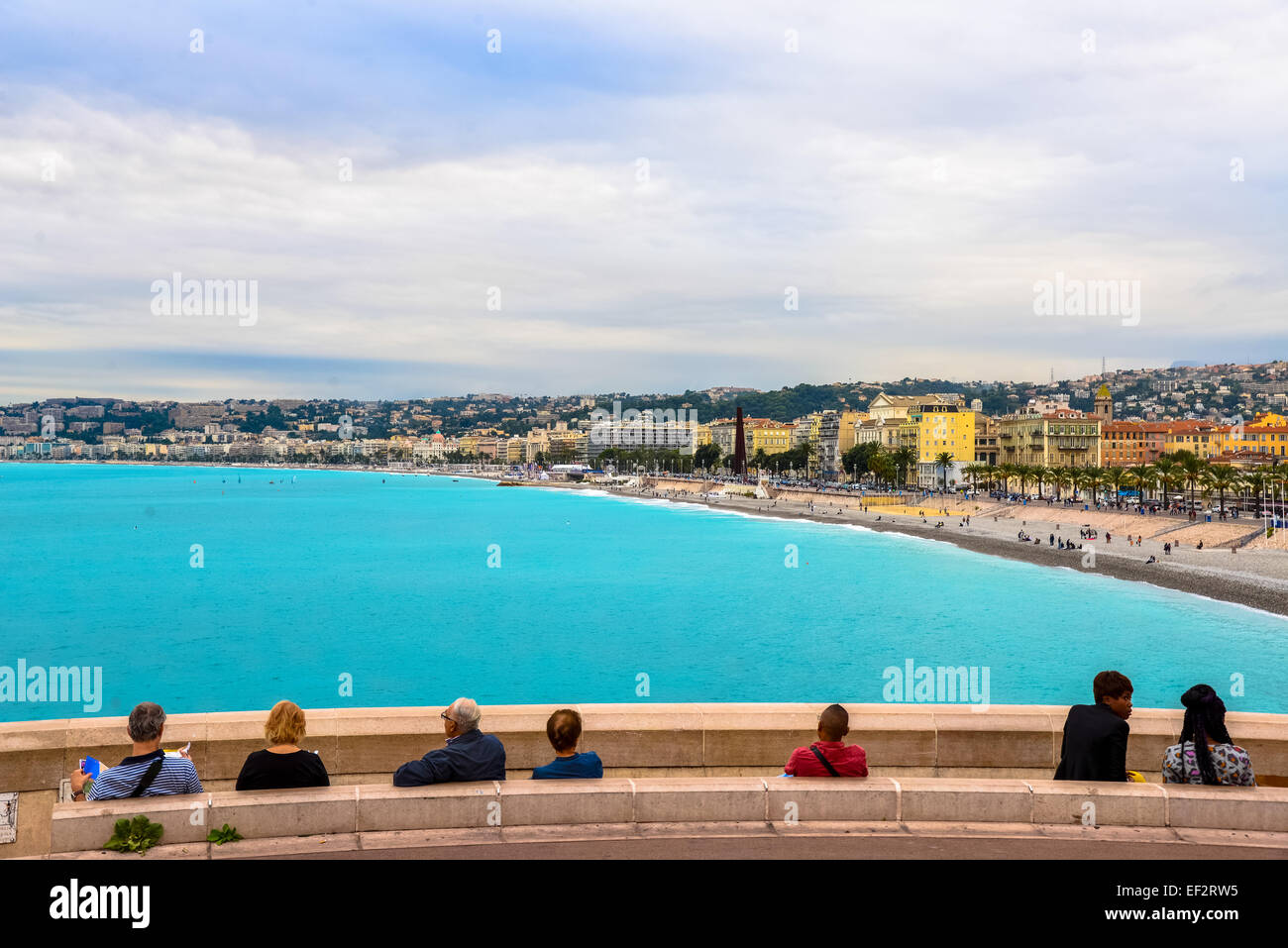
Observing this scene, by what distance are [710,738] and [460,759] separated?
249 centimetres

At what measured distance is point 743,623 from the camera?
41031mm

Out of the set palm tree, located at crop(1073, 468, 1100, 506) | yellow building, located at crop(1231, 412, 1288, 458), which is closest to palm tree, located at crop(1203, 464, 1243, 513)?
palm tree, located at crop(1073, 468, 1100, 506)

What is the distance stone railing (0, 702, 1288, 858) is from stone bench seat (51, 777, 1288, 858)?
1.73 meters

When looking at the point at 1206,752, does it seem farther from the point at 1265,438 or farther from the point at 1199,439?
the point at 1199,439

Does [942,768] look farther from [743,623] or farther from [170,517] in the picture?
[170,517]

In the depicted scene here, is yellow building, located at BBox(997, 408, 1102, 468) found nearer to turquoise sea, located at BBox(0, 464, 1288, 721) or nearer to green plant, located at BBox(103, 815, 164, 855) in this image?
turquoise sea, located at BBox(0, 464, 1288, 721)

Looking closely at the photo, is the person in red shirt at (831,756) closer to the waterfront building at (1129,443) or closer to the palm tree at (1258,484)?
the palm tree at (1258,484)

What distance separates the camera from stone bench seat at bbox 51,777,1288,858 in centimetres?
510

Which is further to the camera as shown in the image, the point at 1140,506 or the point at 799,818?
the point at 1140,506

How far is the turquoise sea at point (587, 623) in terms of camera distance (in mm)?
29672

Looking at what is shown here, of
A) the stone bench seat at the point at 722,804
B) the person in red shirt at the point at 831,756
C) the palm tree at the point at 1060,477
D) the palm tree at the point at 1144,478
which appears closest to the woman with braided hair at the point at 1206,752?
the stone bench seat at the point at 722,804

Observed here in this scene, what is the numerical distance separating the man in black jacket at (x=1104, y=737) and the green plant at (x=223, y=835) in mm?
4616
